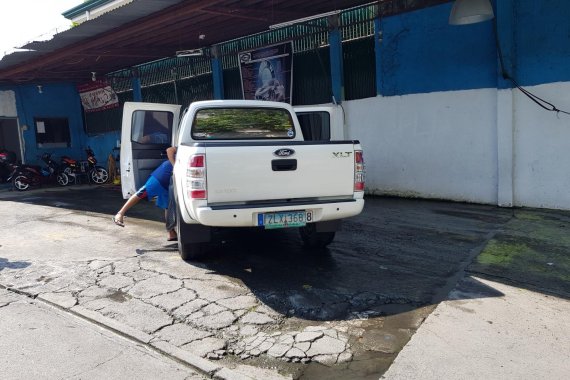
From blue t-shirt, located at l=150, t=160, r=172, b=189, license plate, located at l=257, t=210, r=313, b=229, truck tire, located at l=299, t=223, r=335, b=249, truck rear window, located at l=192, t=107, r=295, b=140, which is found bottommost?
truck tire, located at l=299, t=223, r=335, b=249

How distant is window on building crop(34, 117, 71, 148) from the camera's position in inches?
668

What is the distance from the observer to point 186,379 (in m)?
3.07

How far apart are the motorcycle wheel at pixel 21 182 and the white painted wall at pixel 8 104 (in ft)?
11.3

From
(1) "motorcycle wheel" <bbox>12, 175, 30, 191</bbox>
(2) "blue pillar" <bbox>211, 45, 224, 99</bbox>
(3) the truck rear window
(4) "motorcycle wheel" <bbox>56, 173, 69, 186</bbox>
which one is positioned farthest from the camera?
(4) "motorcycle wheel" <bbox>56, 173, 69, 186</bbox>

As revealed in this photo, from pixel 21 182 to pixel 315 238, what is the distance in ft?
40.0

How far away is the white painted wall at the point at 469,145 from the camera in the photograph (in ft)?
25.8

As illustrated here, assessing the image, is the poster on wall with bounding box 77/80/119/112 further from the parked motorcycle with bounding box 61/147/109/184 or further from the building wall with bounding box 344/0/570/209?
the building wall with bounding box 344/0/570/209

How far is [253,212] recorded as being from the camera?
457cm

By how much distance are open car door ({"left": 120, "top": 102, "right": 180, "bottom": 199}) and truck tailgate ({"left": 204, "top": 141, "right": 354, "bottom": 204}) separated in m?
3.19

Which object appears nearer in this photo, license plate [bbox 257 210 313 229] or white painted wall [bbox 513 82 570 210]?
license plate [bbox 257 210 313 229]

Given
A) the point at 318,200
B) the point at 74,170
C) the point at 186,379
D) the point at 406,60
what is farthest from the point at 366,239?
the point at 74,170

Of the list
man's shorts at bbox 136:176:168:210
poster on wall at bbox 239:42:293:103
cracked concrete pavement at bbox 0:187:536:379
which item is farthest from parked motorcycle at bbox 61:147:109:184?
man's shorts at bbox 136:176:168:210

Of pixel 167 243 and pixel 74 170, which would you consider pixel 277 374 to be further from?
pixel 74 170

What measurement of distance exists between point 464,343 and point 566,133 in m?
5.82
